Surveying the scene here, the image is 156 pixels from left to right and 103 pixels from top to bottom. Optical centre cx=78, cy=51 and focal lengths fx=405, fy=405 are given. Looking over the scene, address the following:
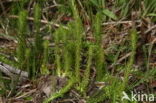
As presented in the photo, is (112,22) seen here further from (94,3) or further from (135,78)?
(135,78)

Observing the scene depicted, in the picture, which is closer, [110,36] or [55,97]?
[55,97]

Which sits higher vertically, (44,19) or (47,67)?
(44,19)

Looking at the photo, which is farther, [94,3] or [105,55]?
[94,3]

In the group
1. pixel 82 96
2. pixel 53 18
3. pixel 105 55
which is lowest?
pixel 82 96

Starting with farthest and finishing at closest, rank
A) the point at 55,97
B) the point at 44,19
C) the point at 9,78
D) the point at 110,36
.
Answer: the point at 44,19 → the point at 110,36 → the point at 9,78 → the point at 55,97

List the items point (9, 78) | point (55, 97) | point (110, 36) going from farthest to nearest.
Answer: point (110, 36) → point (9, 78) → point (55, 97)

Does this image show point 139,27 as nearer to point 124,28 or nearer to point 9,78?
point 124,28

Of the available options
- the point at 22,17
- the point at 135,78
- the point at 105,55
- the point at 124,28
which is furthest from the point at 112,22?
the point at 22,17

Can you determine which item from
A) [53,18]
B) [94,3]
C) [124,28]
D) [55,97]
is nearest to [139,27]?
[124,28]

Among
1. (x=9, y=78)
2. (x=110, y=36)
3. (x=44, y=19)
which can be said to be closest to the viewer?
(x=9, y=78)
